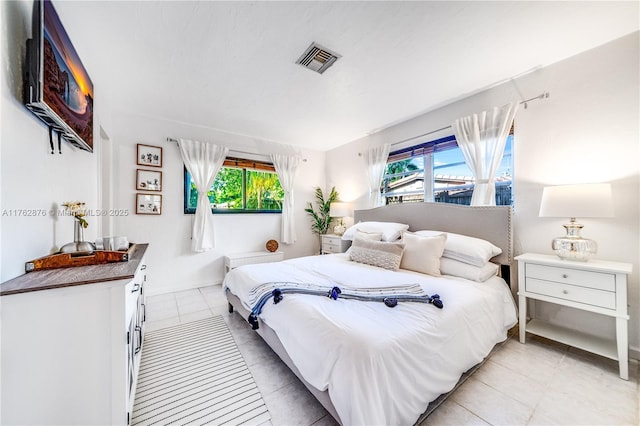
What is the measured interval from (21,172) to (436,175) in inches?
147

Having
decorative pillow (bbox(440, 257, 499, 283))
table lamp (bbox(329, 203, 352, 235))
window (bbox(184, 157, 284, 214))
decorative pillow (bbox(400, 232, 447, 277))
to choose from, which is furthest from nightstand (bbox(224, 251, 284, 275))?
decorative pillow (bbox(440, 257, 499, 283))

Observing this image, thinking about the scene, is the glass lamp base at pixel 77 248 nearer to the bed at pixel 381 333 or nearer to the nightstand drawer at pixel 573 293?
the bed at pixel 381 333

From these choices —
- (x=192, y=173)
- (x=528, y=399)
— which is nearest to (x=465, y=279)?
(x=528, y=399)

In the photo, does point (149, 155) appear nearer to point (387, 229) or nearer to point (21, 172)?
point (21, 172)

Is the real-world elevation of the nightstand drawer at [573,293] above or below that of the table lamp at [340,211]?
below

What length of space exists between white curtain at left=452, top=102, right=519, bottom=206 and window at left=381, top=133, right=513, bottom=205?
0.14m

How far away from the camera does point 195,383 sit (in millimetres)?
1617

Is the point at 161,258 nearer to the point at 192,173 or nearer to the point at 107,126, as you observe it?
the point at 192,173

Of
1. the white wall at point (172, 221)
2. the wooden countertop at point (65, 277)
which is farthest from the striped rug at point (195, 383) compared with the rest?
the white wall at point (172, 221)

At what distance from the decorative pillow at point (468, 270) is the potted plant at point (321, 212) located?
108 inches

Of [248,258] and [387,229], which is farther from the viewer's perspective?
[248,258]

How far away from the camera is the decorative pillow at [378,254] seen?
2381 mm

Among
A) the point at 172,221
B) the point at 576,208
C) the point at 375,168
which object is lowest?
the point at 172,221

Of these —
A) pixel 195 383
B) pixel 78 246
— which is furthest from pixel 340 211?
pixel 78 246
